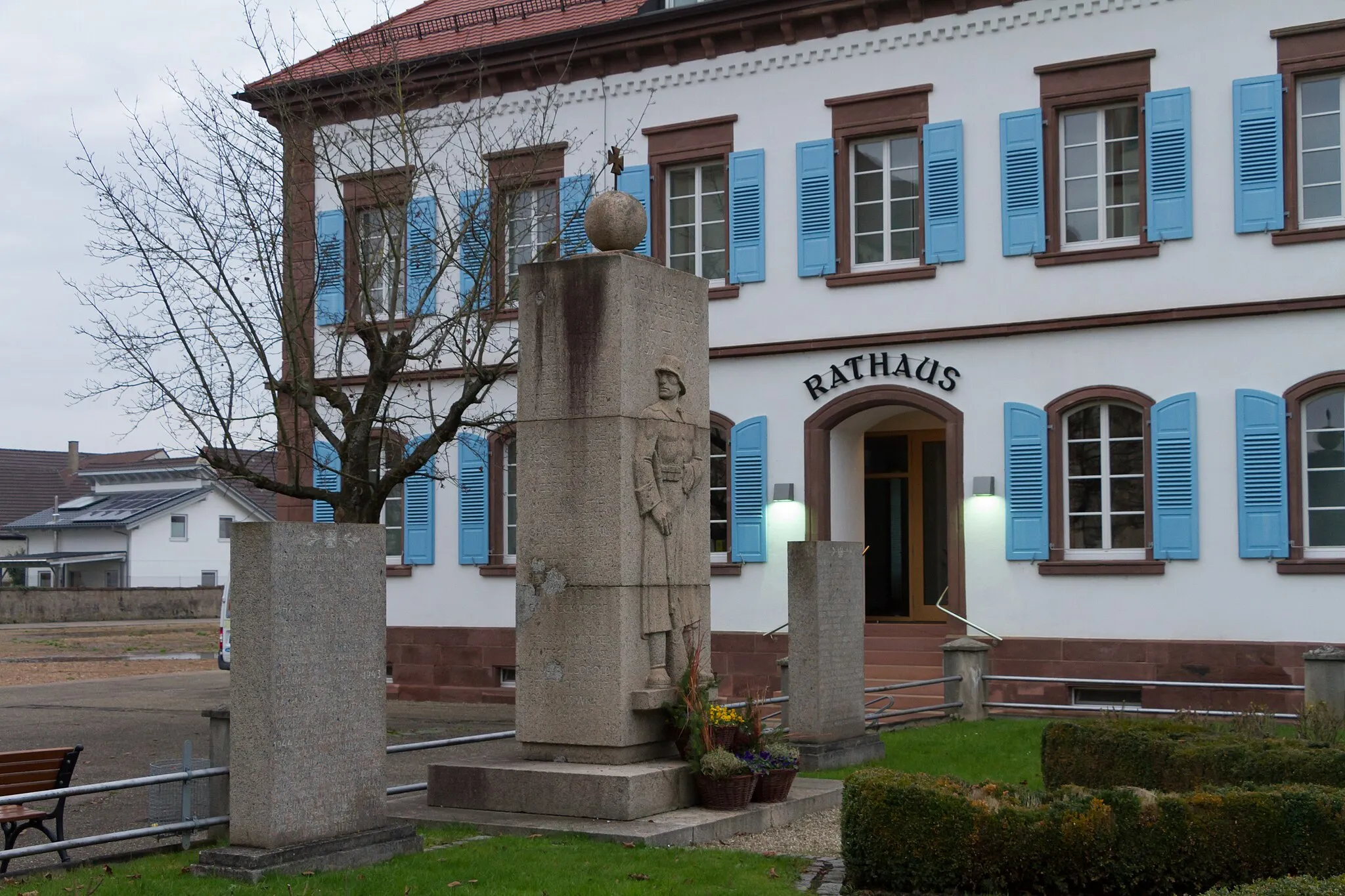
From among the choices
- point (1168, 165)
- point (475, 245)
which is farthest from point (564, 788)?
point (475, 245)

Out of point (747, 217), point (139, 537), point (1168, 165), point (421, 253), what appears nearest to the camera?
point (1168, 165)

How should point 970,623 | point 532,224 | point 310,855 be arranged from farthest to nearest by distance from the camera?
point 532,224, point 970,623, point 310,855

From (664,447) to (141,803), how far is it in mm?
6325

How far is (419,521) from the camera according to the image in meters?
25.6

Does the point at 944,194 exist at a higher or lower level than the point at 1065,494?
higher

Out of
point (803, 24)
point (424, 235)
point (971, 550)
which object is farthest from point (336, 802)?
point (803, 24)

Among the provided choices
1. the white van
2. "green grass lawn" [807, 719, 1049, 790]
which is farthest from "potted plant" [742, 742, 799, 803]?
the white van

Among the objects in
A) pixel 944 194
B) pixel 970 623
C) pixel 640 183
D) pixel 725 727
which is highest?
pixel 640 183

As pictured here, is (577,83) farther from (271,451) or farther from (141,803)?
(141,803)

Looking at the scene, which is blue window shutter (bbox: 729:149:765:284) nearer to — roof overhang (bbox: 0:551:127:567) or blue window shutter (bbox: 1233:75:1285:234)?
blue window shutter (bbox: 1233:75:1285:234)

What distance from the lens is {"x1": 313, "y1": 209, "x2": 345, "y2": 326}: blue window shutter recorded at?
2183 cm

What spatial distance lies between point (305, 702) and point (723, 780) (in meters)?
3.32

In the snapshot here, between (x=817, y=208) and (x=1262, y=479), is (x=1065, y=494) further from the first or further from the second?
(x=817, y=208)

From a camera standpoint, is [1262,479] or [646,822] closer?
[646,822]
